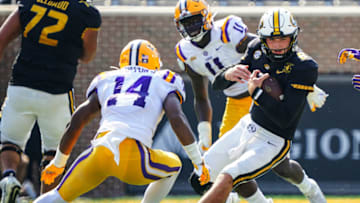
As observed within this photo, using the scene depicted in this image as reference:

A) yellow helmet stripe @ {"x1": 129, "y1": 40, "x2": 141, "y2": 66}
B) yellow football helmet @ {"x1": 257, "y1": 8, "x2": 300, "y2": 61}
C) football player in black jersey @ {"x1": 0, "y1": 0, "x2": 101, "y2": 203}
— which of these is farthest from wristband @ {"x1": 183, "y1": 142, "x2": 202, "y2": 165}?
football player in black jersey @ {"x1": 0, "y1": 0, "x2": 101, "y2": 203}

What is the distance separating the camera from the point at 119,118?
17.5 feet

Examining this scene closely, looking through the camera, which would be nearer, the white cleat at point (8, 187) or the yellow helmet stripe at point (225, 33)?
the white cleat at point (8, 187)

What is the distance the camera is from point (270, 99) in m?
5.60

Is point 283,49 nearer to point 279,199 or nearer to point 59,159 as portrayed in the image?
point 59,159

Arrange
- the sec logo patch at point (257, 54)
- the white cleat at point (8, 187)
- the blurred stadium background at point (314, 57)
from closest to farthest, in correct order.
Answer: the sec logo patch at point (257, 54) < the white cleat at point (8, 187) < the blurred stadium background at point (314, 57)

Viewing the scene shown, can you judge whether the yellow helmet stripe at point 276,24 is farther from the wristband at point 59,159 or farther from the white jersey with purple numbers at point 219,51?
the wristband at point 59,159

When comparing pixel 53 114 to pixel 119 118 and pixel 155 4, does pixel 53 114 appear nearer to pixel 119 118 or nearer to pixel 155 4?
pixel 119 118

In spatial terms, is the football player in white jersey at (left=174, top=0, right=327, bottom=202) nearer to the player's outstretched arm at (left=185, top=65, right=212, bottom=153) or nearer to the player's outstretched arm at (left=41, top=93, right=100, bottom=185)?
the player's outstretched arm at (left=185, top=65, right=212, bottom=153)

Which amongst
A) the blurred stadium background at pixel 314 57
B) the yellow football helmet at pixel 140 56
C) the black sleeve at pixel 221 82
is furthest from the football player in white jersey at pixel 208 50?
the blurred stadium background at pixel 314 57

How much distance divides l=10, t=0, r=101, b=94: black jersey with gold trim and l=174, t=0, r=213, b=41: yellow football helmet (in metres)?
0.96

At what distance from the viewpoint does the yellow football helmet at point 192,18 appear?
22.9 ft

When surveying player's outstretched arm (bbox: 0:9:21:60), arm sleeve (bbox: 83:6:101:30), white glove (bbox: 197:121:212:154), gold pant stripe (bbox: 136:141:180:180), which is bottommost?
white glove (bbox: 197:121:212:154)

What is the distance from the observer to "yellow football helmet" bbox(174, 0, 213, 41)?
6988mm

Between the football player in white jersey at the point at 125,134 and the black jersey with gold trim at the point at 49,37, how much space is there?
0.98 metres
